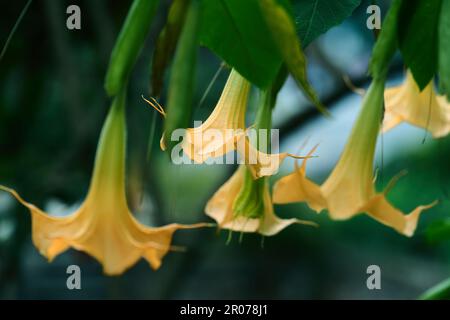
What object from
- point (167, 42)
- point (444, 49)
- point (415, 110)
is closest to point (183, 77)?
point (167, 42)

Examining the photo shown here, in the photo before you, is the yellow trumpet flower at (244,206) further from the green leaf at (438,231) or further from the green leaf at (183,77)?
the green leaf at (438,231)

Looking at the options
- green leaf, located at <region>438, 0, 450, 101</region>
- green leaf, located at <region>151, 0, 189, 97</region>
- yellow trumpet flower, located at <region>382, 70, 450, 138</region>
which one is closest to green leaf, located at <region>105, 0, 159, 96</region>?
green leaf, located at <region>151, 0, 189, 97</region>

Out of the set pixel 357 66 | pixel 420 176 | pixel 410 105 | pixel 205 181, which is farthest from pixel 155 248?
pixel 205 181

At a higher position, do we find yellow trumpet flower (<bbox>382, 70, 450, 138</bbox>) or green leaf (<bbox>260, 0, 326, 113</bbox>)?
green leaf (<bbox>260, 0, 326, 113</bbox>)

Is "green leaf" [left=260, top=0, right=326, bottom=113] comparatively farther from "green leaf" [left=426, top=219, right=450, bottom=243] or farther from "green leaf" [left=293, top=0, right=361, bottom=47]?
"green leaf" [left=426, top=219, right=450, bottom=243]

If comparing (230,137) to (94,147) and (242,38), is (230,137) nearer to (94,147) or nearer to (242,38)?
(242,38)

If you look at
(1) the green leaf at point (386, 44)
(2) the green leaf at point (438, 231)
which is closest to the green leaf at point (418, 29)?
(1) the green leaf at point (386, 44)
